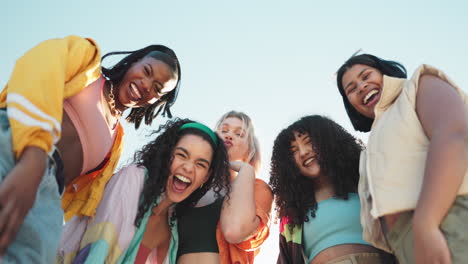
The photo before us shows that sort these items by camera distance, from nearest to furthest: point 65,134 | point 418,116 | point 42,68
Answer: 1. point 42,68
2. point 418,116
3. point 65,134

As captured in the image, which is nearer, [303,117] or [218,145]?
[218,145]

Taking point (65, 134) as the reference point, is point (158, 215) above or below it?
below

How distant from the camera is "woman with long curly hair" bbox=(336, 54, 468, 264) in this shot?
1862 mm

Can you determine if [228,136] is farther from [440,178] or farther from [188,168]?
[440,178]

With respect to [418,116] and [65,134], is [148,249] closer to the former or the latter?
[65,134]

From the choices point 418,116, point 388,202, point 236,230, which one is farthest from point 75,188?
point 418,116

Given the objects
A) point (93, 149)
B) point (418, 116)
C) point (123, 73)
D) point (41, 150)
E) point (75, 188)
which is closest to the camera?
point (41, 150)

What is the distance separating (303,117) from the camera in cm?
405

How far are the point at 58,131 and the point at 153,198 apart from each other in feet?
4.47

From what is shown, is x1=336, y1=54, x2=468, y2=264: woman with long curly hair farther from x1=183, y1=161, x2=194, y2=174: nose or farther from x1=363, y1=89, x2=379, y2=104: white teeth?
x1=183, y1=161, x2=194, y2=174: nose

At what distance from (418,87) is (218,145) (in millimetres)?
1917

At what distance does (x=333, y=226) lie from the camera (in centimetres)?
323

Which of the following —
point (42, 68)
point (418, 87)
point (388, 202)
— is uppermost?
point (418, 87)

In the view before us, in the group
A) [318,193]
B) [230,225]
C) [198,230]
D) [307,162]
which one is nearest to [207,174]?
[198,230]
